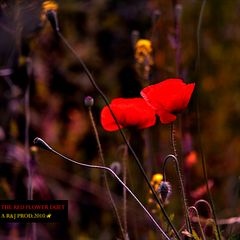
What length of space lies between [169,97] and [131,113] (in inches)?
3.6

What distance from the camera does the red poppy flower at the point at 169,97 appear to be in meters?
0.97

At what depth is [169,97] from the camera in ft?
3.19

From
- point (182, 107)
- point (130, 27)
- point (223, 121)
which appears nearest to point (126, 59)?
point (130, 27)

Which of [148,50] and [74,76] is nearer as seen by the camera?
[148,50]

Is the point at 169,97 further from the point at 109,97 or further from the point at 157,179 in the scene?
the point at 109,97

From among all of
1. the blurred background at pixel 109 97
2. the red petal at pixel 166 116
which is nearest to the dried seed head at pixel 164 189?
the red petal at pixel 166 116

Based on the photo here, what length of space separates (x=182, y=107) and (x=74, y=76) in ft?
5.04

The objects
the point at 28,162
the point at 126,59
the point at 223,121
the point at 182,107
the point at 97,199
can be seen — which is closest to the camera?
the point at 182,107

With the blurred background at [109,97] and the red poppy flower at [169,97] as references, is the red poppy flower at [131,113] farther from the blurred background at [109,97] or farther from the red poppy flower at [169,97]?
the blurred background at [109,97]

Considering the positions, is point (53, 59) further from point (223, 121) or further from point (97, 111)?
point (223, 121)

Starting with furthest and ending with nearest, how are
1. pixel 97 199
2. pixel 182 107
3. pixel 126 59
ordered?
pixel 126 59 → pixel 97 199 → pixel 182 107

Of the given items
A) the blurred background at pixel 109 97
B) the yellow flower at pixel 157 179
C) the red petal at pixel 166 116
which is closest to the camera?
the red petal at pixel 166 116

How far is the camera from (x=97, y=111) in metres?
2.50

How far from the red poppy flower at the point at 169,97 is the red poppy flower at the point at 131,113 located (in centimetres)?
4
